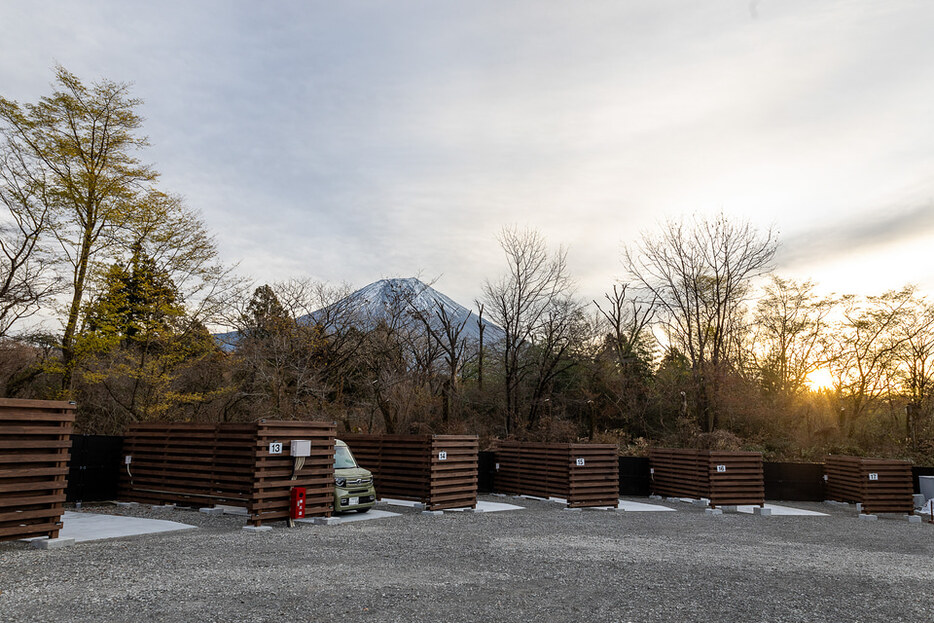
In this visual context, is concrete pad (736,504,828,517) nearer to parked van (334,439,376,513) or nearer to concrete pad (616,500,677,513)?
concrete pad (616,500,677,513)

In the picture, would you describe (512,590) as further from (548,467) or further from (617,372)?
(617,372)

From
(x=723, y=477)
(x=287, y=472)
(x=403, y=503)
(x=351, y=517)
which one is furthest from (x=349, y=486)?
(x=723, y=477)

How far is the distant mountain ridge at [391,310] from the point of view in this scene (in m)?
35.2

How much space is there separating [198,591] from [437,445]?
933cm

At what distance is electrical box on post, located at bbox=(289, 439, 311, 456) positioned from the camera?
1224cm

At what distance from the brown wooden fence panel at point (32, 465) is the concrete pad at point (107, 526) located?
0.96 meters

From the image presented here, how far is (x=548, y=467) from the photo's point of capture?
62.9 feet

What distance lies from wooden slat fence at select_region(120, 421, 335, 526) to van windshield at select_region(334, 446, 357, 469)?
105 centimetres

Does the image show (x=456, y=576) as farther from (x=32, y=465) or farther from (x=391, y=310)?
(x=391, y=310)

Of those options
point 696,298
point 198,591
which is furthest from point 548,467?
A: point 696,298

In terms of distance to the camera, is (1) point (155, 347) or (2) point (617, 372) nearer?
(1) point (155, 347)

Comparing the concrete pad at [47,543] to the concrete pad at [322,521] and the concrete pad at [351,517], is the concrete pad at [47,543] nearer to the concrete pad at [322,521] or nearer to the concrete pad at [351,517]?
the concrete pad at [351,517]

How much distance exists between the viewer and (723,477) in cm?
1891

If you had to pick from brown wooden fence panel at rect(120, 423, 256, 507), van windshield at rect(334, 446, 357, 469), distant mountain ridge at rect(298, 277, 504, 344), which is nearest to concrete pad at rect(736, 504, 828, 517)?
van windshield at rect(334, 446, 357, 469)
